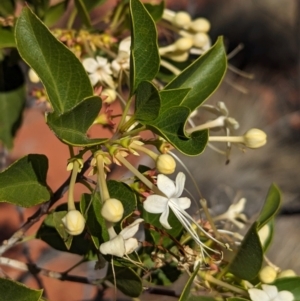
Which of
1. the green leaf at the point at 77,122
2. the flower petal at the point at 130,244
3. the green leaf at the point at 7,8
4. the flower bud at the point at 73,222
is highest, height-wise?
the green leaf at the point at 77,122

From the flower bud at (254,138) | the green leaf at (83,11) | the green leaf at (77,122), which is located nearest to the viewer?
the green leaf at (77,122)

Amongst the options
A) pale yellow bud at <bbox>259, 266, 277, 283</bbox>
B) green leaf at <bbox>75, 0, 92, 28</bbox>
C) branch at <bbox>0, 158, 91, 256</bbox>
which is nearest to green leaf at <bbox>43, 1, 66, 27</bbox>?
green leaf at <bbox>75, 0, 92, 28</bbox>

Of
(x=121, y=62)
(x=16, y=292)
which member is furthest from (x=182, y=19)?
(x=16, y=292)

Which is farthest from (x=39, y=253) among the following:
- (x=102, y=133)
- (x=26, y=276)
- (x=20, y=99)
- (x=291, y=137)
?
(x=291, y=137)

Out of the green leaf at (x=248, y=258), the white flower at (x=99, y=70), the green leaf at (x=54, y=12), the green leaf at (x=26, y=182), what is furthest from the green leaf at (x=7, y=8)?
the green leaf at (x=248, y=258)

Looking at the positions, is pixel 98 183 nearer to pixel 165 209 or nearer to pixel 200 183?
pixel 165 209

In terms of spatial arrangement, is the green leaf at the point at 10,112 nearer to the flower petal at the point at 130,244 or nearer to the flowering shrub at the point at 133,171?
the flowering shrub at the point at 133,171

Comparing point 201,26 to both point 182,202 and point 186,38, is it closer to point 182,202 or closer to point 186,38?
point 186,38
